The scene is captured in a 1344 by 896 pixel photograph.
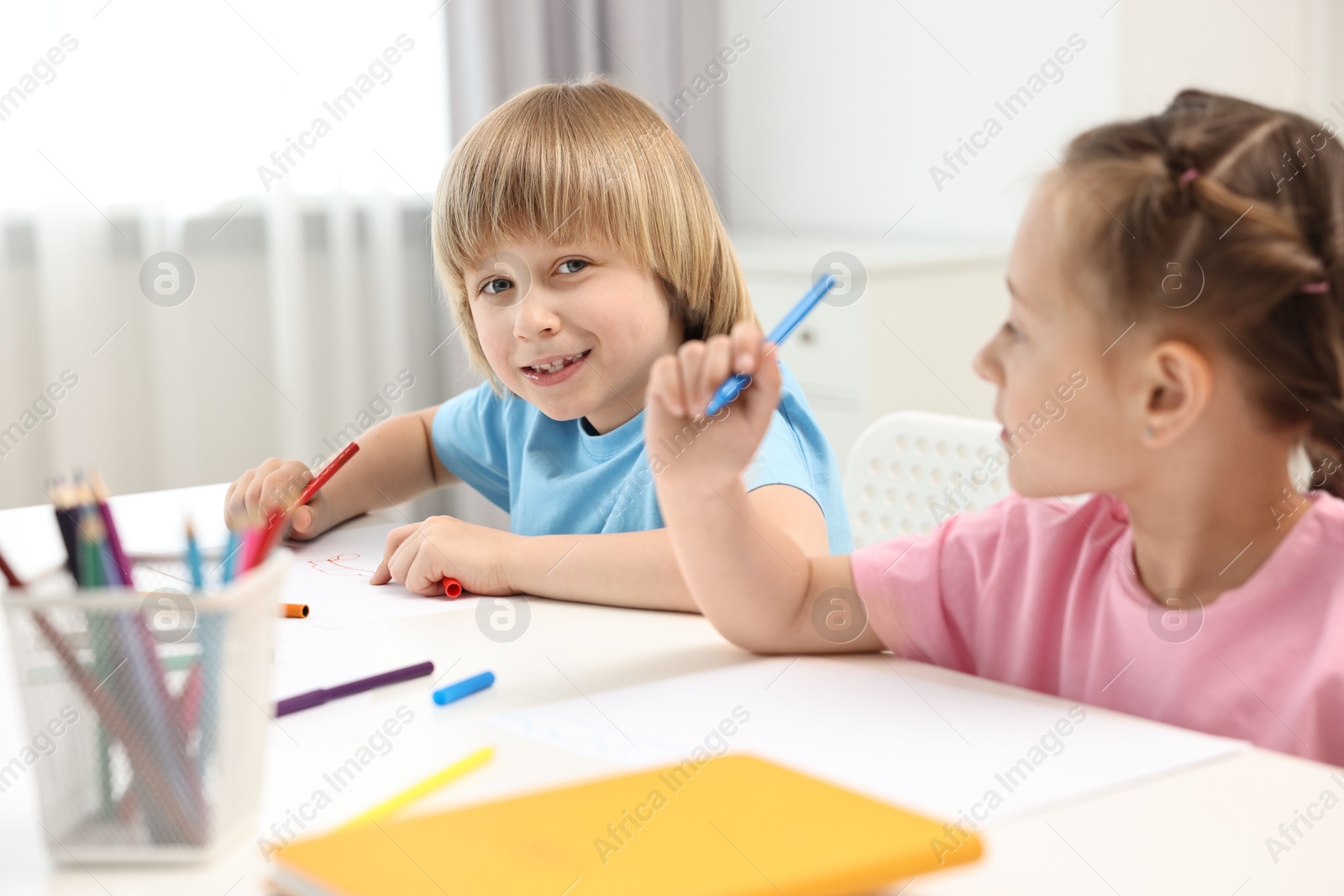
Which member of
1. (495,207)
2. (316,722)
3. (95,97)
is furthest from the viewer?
(95,97)

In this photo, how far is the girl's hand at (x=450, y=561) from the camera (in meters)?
0.96

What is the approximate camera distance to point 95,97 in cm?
→ 220

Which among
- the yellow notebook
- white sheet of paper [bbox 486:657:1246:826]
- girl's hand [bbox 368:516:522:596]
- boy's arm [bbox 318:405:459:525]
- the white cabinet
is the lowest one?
the white cabinet

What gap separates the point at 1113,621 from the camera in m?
0.78

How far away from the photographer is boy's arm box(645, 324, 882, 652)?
77 cm

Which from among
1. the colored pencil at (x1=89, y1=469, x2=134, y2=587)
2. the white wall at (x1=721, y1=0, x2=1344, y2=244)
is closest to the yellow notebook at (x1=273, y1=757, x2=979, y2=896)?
the colored pencil at (x1=89, y1=469, x2=134, y2=587)

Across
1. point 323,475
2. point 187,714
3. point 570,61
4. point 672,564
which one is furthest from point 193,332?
point 187,714

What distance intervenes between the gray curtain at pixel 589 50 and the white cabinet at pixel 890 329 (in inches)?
23.6

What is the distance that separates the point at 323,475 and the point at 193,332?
4.48ft

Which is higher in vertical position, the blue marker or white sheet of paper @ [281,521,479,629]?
the blue marker

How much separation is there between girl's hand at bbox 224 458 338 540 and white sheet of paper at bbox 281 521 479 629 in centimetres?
2

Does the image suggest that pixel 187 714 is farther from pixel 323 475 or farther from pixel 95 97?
pixel 95 97

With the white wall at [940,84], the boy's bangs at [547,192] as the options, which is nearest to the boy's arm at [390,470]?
the boy's bangs at [547,192]

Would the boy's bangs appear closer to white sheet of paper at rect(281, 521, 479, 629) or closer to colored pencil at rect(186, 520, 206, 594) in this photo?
white sheet of paper at rect(281, 521, 479, 629)
